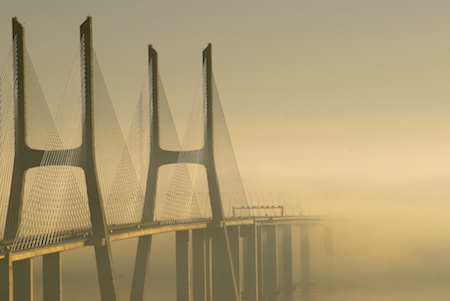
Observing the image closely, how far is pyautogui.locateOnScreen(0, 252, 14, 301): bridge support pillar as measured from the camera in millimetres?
30109

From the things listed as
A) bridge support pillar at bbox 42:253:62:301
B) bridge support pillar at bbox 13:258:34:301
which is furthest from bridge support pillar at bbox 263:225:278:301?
bridge support pillar at bbox 13:258:34:301

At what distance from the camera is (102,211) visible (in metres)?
38.9

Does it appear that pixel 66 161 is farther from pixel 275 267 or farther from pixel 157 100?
pixel 275 267

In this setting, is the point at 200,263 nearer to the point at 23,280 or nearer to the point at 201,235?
the point at 201,235

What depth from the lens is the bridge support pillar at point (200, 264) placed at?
5812 centimetres

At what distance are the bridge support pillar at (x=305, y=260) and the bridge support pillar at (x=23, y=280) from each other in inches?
3109

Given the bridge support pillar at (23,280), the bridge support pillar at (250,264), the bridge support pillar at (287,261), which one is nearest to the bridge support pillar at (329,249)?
the bridge support pillar at (287,261)

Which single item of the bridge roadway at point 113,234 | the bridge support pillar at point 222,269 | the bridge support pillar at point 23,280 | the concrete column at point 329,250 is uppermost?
the bridge roadway at point 113,234

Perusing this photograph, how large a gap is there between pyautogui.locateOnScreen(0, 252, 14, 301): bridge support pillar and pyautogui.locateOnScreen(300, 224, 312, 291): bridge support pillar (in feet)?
268

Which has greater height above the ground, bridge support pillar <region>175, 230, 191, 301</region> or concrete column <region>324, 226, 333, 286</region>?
bridge support pillar <region>175, 230, 191, 301</region>

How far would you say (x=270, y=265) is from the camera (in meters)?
98.1

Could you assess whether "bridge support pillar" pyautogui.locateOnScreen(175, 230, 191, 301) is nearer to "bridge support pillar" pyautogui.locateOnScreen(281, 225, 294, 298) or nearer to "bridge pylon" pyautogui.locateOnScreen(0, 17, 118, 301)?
"bridge pylon" pyautogui.locateOnScreen(0, 17, 118, 301)

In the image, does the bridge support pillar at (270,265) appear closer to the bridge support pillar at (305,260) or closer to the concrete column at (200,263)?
the bridge support pillar at (305,260)

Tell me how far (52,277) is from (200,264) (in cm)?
2167
